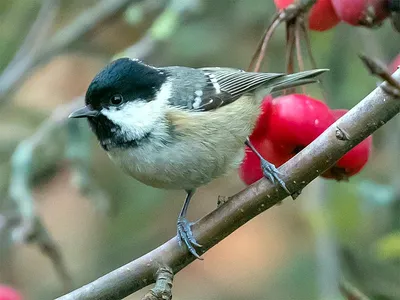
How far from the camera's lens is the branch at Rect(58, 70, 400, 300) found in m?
1.40

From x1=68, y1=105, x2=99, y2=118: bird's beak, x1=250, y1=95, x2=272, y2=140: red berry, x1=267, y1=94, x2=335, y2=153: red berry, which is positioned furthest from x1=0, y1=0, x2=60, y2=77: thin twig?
x1=267, y1=94, x2=335, y2=153: red berry

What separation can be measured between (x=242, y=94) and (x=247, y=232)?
204 centimetres

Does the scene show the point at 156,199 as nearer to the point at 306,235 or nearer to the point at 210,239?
the point at 306,235

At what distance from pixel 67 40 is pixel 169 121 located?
3.71ft

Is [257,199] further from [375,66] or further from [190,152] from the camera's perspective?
[375,66]

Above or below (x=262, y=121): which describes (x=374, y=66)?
above

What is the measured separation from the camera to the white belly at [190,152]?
1.92 metres

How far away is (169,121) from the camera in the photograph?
6.47 ft

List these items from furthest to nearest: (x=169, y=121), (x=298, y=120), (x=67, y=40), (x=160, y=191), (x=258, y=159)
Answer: (x=160, y=191) < (x=67, y=40) < (x=169, y=121) < (x=258, y=159) < (x=298, y=120)

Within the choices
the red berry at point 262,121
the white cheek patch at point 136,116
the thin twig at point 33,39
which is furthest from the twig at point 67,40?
the red berry at point 262,121

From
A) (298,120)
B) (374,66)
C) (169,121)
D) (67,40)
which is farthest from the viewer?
(67,40)

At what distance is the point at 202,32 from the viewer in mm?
3062

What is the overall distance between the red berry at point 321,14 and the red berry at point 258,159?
0.33m

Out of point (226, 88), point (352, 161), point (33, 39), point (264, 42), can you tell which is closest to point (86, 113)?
→ point (226, 88)
